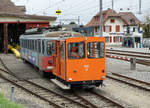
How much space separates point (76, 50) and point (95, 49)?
80 centimetres

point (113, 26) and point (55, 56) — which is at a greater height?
point (113, 26)

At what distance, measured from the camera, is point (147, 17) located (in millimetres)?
68875

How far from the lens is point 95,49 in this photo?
12.3m

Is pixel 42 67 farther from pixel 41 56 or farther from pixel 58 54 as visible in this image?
pixel 58 54

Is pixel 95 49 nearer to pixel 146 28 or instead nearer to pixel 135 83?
pixel 135 83

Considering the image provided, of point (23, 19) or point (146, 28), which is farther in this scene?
point (146, 28)

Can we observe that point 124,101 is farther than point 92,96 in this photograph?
No

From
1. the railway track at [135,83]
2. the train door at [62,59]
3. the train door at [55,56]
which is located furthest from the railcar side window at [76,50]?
the railway track at [135,83]

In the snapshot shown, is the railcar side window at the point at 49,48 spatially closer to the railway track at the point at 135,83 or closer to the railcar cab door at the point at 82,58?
the railcar cab door at the point at 82,58

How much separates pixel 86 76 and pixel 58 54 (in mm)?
1793

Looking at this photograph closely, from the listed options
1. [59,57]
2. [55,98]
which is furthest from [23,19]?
[55,98]

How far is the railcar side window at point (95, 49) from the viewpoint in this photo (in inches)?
483

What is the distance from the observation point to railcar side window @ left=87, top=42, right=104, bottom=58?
40.2 ft

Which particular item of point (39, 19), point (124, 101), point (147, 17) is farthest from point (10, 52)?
point (147, 17)
